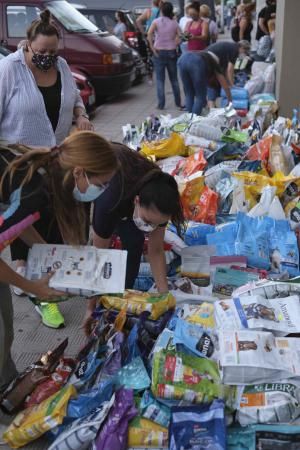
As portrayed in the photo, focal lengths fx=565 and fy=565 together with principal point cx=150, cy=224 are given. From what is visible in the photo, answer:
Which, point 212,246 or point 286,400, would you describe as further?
point 212,246

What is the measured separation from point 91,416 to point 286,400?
0.82 meters

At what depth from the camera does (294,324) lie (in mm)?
2594

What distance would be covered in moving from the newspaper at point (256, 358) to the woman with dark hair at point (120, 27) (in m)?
11.4

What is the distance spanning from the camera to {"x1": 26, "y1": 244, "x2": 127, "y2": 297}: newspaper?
92.7 inches

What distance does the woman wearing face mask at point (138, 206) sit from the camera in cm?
260

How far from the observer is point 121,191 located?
107 inches

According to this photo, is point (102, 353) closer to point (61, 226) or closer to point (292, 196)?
point (61, 226)

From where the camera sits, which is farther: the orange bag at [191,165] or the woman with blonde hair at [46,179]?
the orange bag at [191,165]

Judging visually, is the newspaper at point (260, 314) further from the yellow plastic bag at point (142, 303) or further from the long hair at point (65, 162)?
the long hair at point (65, 162)

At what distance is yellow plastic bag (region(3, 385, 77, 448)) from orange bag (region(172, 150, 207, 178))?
2.35 metres

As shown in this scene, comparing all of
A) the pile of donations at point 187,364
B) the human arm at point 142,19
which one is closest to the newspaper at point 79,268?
the pile of donations at point 187,364

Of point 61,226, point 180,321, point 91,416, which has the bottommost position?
point 91,416

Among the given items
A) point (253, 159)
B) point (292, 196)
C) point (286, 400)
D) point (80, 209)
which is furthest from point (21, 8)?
point (286, 400)

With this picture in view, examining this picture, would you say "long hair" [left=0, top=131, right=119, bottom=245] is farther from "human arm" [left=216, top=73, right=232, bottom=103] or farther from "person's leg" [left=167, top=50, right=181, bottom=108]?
"person's leg" [left=167, top=50, right=181, bottom=108]
